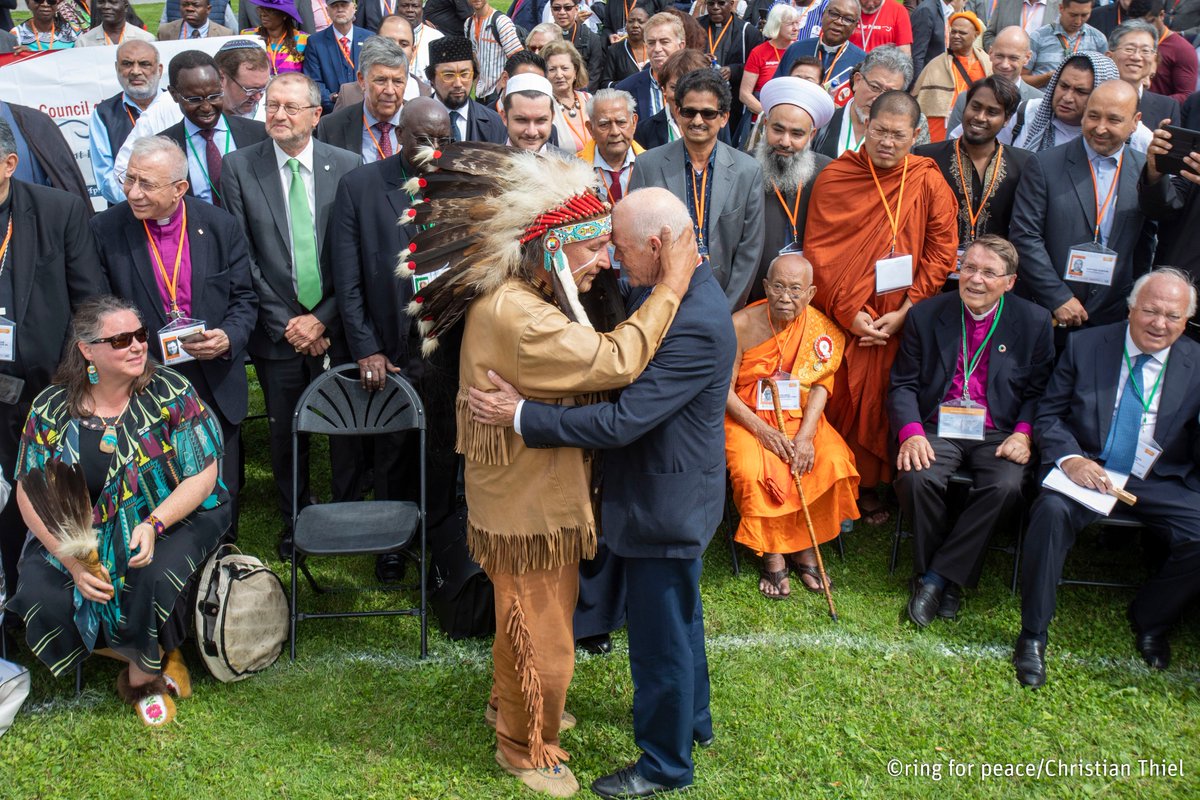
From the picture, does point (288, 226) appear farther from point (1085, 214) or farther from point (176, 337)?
point (1085, 214)

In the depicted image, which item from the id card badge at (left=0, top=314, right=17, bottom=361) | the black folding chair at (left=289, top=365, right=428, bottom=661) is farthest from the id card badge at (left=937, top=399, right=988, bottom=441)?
the id card badge at (left=0, top=314, right=17, bottom=361)

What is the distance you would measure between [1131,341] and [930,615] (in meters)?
1.68

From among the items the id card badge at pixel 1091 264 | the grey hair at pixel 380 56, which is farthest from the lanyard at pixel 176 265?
the id card badge at pixel 1091 264

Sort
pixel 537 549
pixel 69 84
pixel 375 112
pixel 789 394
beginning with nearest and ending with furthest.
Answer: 1. pixel 537 549
2. pixel 789 394
3. pixel 375 112
4. pixel 69 84

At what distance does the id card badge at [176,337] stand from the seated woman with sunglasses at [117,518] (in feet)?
1.51

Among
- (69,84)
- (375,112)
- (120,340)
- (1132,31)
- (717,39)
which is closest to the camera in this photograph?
(120,340)

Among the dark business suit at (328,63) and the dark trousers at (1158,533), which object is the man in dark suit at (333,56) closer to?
the dark business suit at (328,63)

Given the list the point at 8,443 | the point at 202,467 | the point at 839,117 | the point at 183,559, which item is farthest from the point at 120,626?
the point at 839,117

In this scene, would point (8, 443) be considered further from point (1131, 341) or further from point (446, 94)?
point (1131, 341)

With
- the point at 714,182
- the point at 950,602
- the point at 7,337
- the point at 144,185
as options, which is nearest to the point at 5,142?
the point at 144,185

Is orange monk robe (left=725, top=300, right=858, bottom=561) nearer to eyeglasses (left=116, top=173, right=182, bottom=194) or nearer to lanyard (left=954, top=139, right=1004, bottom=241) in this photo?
lanyard (left=954, top=139, right=1004, bottom=241)

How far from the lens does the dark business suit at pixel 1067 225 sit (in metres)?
5.58

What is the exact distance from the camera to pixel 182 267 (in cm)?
509

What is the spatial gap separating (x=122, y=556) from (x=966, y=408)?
13.6ft
